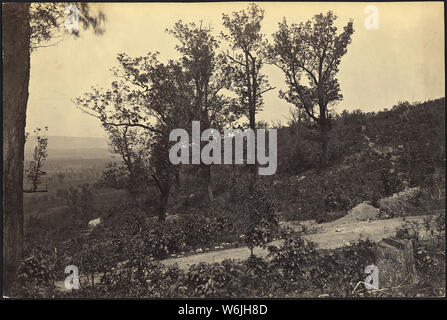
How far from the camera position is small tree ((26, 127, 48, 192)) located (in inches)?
390

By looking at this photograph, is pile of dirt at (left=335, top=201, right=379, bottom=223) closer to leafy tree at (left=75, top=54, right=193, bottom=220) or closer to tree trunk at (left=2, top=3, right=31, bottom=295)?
leafy tree at (left=75, top=54, right=193, bottom=220)

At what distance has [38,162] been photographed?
10109mm

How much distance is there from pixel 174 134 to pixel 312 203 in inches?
201

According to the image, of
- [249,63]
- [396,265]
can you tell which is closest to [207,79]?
[249,63]

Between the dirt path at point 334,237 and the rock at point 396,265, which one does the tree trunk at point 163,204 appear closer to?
the dirt path at point 334,237

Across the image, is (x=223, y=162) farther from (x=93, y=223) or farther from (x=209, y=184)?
(x=93, y=223)

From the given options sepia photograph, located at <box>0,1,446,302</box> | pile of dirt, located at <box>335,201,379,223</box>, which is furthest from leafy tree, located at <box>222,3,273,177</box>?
pile of dirt, located at <box>335,201,379,223</box>

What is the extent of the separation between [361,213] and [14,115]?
946 cm

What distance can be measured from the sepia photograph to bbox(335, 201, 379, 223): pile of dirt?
63mm

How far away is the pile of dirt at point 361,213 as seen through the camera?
1075 centimetres

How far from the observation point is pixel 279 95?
40.4 ft

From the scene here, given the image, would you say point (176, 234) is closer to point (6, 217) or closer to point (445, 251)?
point (6, 217)

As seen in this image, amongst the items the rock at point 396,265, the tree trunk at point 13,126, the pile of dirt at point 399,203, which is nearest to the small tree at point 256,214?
the rock at point 396,265

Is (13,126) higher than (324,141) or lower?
lower
